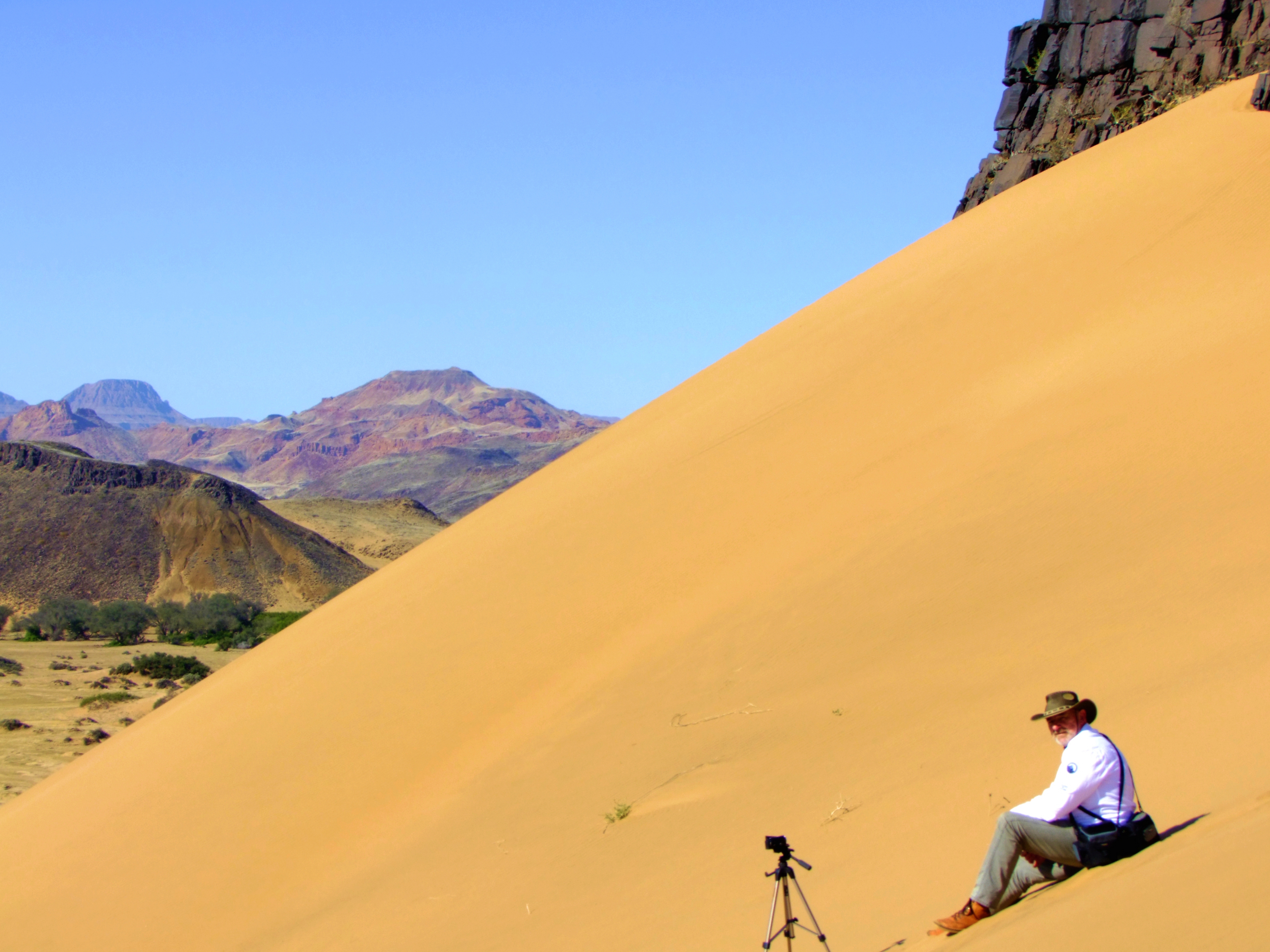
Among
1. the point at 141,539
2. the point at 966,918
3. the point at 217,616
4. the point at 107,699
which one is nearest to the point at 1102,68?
the point at 966,918

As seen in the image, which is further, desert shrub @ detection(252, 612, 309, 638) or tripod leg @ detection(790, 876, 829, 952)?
desert shrub @ detection(252, 612, 309, 638)

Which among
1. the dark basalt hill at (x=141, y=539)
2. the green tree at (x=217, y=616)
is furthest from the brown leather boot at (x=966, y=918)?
the dark basalt hill at (x=141, y=539)

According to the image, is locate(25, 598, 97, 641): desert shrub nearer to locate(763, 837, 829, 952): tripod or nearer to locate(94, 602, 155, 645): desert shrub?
locate(94, 602, 155, 645): desert shrub

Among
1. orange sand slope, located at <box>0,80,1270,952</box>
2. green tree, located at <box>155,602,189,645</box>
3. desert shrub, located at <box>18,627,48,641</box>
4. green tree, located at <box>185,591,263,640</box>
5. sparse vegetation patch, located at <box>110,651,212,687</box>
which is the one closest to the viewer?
orange sand slope, located at <box>0,80,1270,952</box>

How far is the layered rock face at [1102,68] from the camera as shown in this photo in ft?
42.4

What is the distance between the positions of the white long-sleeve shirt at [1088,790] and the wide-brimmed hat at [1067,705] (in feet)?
0.44

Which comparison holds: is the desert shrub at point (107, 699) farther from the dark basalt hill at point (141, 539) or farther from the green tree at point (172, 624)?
the dark basalt hill at point (141, 539)

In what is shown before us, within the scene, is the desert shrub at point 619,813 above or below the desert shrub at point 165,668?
below

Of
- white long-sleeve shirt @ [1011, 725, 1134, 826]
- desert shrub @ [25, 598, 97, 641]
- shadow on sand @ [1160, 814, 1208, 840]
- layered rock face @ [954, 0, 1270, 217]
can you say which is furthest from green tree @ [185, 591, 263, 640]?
shadow on sand @ [1160, 814, 1208, 840]

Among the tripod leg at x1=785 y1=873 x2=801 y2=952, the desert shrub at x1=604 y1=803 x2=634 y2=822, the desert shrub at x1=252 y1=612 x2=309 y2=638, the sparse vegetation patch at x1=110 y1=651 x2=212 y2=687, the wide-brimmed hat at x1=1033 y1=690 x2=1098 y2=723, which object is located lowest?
the tripod leg at x1=785 y1=873 x2=801 y2=952

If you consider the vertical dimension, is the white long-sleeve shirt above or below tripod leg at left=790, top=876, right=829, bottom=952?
above

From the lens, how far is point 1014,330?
9.55 m

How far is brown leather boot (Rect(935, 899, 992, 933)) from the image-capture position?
4.11m

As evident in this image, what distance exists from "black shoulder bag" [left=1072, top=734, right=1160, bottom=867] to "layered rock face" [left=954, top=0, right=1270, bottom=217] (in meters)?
10.9
